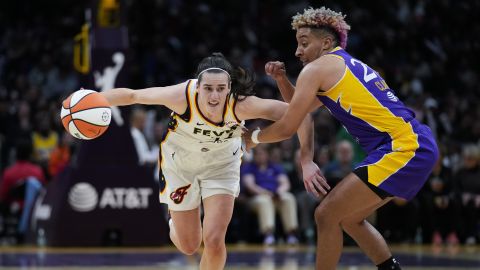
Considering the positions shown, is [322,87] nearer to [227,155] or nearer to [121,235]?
[227,155]

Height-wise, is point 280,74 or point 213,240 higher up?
point 280,74

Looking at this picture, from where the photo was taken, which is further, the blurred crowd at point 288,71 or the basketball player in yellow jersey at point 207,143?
the blurred crowd at point 288,71

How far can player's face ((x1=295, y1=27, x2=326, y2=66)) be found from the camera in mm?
6594

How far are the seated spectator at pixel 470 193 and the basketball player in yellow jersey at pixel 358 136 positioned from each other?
300 inches

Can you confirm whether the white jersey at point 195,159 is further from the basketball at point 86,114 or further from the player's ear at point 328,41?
the player's ear at point 328,41

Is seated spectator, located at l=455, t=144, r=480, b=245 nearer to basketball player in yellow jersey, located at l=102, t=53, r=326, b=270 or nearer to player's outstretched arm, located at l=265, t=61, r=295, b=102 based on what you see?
basketball player in yellow jersey, located at l=102, t=53, r=326, b=270

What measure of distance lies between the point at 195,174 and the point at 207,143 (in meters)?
0.31

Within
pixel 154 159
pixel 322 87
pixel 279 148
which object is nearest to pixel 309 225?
pixel 279 148

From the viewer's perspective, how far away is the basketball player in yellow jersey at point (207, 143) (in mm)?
6766

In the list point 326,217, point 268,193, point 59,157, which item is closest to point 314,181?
point 326,217

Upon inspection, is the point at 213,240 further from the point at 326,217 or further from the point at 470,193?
the point at 470,193

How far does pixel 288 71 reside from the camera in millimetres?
18266

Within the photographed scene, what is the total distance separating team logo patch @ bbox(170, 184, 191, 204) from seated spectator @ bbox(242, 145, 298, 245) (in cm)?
604

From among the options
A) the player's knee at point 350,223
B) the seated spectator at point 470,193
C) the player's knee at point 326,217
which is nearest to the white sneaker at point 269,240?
the seated spectator at point 470,193
